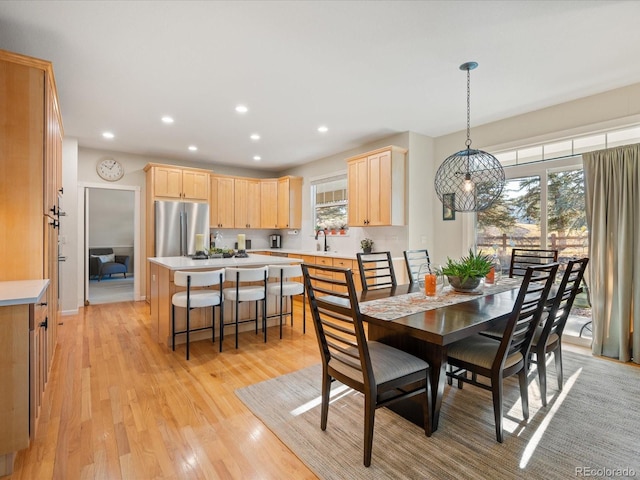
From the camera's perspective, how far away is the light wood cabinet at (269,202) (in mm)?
7164

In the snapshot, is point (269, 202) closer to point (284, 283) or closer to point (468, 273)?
point (284, 283)

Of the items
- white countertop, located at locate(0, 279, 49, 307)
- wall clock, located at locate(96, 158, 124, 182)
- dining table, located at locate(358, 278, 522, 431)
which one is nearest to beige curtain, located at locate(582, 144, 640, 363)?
dining table, located at locate(358, 278, 522, 431)

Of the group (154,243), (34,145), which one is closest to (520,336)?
(34,145)

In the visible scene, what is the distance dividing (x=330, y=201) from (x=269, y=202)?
60.6 inches

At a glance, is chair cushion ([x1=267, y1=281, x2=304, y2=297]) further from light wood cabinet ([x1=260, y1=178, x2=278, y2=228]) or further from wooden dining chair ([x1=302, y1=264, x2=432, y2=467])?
light wood cabinet ([x1=260, y1=178, x2=278, y2=228])

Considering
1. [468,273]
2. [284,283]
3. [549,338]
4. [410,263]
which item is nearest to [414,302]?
[468,273]

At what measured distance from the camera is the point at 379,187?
188 inches

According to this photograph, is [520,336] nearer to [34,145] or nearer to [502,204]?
[502,204]

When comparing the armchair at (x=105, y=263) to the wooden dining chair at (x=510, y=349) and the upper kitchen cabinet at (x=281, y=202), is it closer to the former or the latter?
the upper kitchen cabinet at (x=281, y=202)

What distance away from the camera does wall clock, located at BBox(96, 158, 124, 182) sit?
5766mm

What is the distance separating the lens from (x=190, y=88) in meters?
3.35

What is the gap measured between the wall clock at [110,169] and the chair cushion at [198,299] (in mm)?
3590

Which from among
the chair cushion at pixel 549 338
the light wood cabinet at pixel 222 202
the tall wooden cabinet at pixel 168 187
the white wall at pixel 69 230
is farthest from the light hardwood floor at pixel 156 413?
the light wood cabinet at pixel 222 202

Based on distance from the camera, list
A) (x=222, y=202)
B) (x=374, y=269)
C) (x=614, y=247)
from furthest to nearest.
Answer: (x=222, y=202)
(x=614, y=247)
(x=374, y=269)
